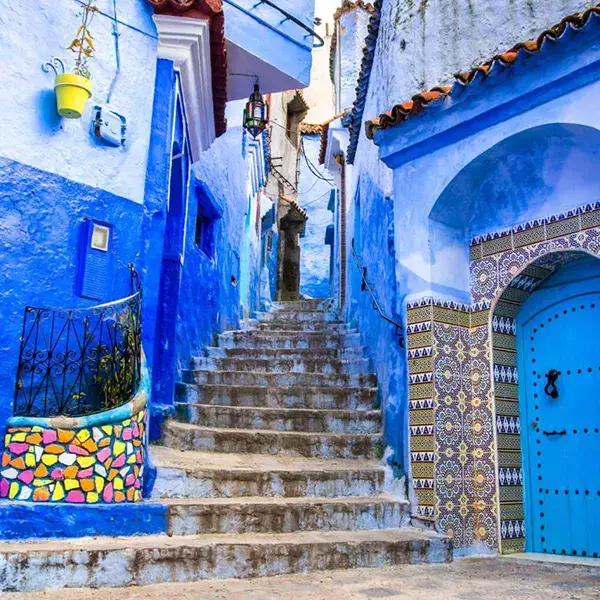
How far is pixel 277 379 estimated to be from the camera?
7.98 meters

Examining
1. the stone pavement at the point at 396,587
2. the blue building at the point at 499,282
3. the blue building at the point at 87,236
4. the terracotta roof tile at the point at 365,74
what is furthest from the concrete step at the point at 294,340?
the stone pavement at the point at 396,587

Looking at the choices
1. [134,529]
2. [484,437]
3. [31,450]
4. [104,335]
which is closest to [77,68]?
[104,335]

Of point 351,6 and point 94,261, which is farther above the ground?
point 351,6

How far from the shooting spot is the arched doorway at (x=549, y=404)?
532 cm

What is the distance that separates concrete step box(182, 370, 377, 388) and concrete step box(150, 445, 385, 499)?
1696mm

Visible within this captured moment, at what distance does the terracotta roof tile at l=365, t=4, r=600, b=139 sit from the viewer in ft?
15.9

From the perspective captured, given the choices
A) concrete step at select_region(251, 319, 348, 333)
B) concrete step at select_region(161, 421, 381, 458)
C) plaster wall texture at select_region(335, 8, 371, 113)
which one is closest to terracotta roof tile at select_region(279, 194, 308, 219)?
plaster wall texture at select_region(335, 8, 371, 113)

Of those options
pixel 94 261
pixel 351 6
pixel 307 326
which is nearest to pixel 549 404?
pixel 94 261

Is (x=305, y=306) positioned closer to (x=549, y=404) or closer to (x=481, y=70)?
(x=549, y=404)

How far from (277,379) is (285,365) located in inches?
22.3

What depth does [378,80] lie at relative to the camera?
26.9 feet

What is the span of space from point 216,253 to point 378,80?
3761mm

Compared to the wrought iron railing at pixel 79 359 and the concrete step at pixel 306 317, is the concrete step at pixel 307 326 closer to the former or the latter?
the concrete step at pixel 306 317

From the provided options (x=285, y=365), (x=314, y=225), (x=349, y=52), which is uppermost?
(x=349, y=52)
